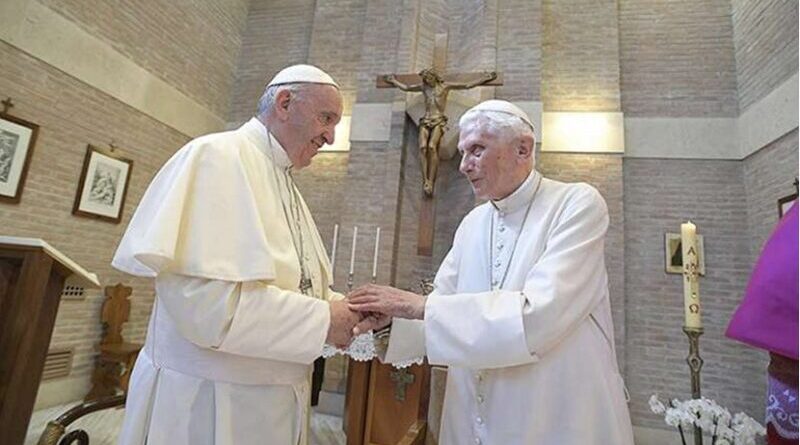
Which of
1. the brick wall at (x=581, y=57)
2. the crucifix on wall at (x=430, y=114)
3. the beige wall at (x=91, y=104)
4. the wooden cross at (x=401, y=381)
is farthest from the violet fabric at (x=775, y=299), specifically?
the beige wall at (x=91, y=104)

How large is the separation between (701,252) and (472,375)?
4303mm

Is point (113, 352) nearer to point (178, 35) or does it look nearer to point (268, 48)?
point (178, 35)

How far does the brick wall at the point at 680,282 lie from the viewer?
429 centimetres

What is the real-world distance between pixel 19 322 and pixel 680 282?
5.20m

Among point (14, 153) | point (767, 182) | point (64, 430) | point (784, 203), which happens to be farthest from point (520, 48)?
point (64, 430)

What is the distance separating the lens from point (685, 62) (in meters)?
4.93

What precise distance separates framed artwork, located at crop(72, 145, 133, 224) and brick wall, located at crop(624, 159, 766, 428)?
540 centimetres

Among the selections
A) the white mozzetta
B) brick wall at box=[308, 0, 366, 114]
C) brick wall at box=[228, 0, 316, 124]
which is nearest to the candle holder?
brick wall at box=[308, 0, 366, 114]

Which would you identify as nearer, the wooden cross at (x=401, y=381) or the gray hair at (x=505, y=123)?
the gray hair at (x=505, y=123)

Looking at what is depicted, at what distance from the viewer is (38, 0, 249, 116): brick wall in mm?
4340

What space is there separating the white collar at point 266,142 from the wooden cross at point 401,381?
1.54m

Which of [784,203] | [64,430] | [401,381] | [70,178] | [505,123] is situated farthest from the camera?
[70,178]

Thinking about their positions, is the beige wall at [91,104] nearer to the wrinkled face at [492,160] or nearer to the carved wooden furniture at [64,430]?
the carved wooden furniture at [64,430]

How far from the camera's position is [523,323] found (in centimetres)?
112
